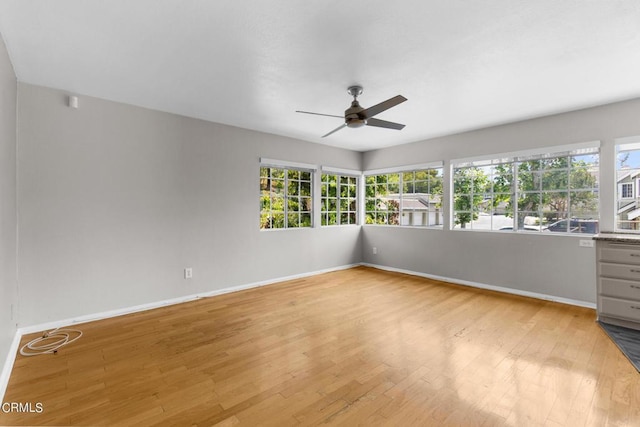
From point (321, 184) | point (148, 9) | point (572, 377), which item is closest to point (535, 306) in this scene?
point (572, 377)

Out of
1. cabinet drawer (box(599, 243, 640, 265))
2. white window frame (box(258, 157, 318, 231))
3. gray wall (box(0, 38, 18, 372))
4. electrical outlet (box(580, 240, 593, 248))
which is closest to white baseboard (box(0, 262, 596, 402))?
gray wall (box(0, 38, 18, 372))

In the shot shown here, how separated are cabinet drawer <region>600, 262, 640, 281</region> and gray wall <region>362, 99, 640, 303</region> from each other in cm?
58

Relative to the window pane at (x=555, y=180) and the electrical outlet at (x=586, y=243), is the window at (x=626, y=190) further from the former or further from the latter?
the electrical outlet at (x=586, y=243)

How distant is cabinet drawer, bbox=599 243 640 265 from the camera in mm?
3061

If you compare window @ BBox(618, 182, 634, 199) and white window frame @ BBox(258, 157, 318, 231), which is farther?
white window frame @ BBox(258, 157, 318, 231)

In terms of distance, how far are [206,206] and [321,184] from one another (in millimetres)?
2351

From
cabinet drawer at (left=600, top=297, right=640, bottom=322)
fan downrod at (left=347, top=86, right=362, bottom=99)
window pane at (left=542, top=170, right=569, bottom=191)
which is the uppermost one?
fan downrod at (left=347, top=86, right=362, bottom=99)

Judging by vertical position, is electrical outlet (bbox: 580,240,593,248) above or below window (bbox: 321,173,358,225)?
below

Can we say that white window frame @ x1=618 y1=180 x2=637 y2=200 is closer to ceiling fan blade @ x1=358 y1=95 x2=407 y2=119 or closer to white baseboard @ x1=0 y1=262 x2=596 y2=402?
white baseboard @ x1=0 y1=262 x2=596 y2=402

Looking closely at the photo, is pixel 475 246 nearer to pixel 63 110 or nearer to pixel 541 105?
pixel 541 105

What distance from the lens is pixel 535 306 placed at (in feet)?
12.4

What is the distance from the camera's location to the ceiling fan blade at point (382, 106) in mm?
2586

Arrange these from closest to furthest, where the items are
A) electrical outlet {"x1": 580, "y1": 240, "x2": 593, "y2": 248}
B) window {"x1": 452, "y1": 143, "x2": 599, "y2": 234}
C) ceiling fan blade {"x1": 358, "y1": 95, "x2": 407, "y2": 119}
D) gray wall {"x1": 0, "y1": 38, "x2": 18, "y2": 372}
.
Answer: gray wall {"x1": 0, "y1": 38, "x2": 18, "y2": 372}
ceiling fan blade {"x1": 358, "y1": 95, "x2": 407, "y2": 119}
electrical outlet {"x1": 580, "y1": 240, "x2": 593, "y2": 248}
window {"x1": 452, "y1": 143, "x2": 599, "y2": 234}

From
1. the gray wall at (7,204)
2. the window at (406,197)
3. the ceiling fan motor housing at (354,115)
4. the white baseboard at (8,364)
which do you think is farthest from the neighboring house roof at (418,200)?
the white baseboard at (8,364)
